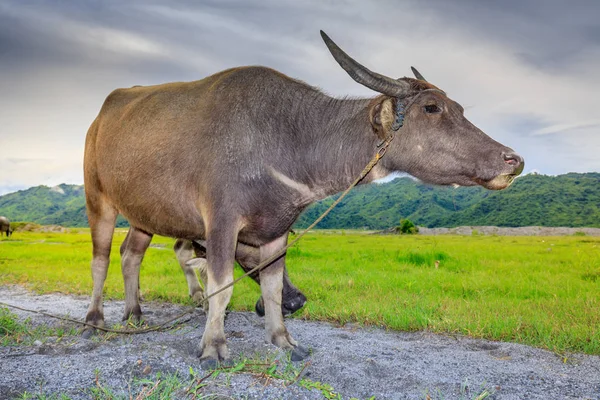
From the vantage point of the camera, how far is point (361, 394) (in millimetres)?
3426

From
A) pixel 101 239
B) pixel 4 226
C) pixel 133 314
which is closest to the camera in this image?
pixel 101 239

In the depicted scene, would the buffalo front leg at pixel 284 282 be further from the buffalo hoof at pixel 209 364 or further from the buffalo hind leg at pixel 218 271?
the buffalo hoof at pixel 209 364

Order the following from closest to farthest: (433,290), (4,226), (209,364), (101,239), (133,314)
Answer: (209,364), (101,239), (133,314), (433,290), (4,226)

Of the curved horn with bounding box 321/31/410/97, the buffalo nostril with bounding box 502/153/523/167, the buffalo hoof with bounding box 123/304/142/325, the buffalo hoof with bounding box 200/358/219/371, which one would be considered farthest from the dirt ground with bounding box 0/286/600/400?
the curved horn with bounding box 321/31/410/97

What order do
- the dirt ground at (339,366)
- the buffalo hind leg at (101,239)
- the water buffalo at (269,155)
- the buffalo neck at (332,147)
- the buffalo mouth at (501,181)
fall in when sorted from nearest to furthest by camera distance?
the dirt ground at (339,366), the buffalo mouth at (501,181), the water buffalo at (269,155), the buffalo neck at (332,147), the buffalo hind leg at (101,239)

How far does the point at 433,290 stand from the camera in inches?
309

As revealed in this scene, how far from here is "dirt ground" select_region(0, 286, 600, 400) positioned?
333 cm

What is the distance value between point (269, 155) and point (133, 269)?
2.93m

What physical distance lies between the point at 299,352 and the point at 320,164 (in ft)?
5.71

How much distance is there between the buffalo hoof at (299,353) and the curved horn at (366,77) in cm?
244

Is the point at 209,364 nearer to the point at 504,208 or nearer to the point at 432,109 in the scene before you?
the point at 432,109

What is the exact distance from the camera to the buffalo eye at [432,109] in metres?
3.95

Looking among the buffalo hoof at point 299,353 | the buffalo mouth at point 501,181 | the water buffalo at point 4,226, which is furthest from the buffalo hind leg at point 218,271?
the water buffalo at point 4,226

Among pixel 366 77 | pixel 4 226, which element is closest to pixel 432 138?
pixel 366 77
